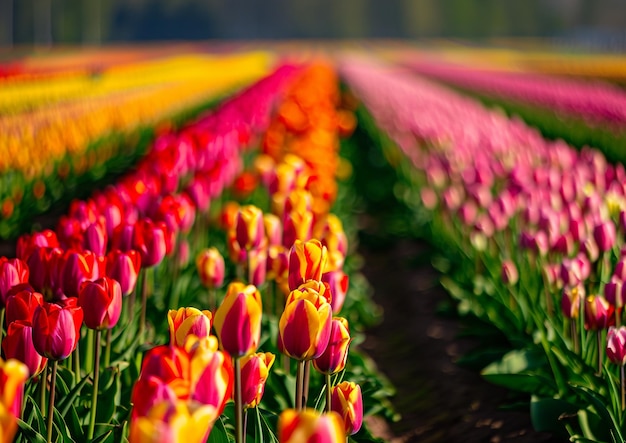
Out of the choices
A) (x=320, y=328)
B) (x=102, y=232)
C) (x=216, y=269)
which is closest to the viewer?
(x=320, y=328)

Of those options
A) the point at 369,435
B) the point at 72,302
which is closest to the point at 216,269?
the point at 369,435

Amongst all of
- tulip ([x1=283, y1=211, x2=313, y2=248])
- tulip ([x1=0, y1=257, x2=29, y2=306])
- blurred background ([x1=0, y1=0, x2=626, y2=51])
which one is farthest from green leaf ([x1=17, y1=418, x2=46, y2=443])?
blurred background ([x1=0, y1=0, x2=626, y2=51])

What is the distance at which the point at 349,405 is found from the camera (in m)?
1.67

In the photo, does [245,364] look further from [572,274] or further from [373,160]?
[373,160]

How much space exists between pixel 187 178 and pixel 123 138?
12.4ft

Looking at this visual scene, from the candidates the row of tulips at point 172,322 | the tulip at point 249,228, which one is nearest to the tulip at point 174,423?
the row of tulips at point 172,322

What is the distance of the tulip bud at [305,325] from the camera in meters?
1.54

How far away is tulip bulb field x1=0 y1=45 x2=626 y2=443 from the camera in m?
1.54

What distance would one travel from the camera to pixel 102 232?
2.28 meters

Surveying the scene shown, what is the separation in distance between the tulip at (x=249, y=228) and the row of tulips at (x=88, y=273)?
208 millimetres

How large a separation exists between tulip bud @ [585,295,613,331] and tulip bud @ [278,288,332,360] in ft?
3.57

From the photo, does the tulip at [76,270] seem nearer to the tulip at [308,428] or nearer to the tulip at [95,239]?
the tulip at [95,239]

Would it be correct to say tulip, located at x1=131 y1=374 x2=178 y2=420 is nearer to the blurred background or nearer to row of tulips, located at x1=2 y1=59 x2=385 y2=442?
row of tulips, located at x1=2 y1=59 x2=385 y2=442

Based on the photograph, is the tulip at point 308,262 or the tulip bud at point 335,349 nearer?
the tulip bud at point 335,349
